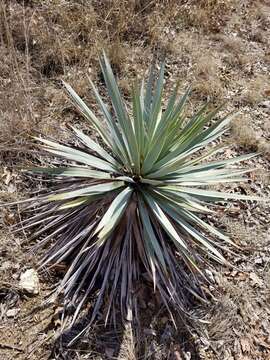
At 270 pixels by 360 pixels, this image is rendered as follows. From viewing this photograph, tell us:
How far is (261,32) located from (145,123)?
268cm

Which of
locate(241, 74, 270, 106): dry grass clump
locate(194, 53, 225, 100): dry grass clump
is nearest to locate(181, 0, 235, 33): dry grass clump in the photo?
locate(194, 53, 225, 100): dry grass clump

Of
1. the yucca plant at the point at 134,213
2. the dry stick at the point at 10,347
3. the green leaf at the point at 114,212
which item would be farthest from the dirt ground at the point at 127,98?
the green leaf at the point at 114,212

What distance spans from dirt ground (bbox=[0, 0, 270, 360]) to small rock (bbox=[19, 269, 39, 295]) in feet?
0.12

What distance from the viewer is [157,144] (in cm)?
209

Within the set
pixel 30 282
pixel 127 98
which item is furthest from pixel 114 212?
pixel 127 98

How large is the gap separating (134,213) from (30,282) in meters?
0.70

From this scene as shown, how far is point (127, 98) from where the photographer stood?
3.37m

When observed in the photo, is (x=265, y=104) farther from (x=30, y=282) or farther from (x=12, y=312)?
(x=12, y=312)

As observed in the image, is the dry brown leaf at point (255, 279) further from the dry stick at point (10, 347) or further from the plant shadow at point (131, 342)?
the dry stick at point (10, 347)

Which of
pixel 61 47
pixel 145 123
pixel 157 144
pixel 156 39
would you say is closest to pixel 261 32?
pixel 156 39

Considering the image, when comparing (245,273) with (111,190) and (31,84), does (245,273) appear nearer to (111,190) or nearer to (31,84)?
(111,190)

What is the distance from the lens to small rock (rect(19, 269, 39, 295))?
2150mm

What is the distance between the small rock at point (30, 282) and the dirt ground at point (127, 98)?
0.04 metres

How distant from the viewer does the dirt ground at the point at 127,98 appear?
82.2 inches
